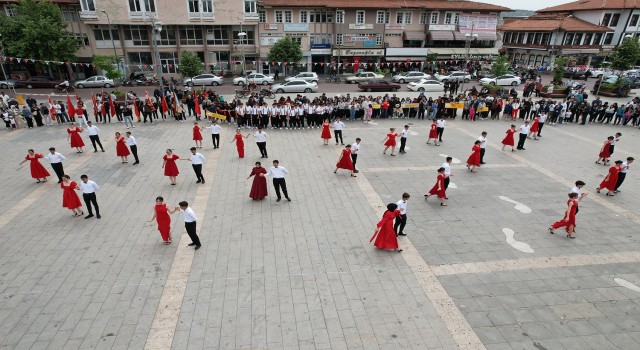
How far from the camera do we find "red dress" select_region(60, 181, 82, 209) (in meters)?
9.59

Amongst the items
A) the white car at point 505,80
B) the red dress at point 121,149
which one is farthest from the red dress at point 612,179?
the white car at point 505,80

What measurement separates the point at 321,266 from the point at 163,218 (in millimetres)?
3739

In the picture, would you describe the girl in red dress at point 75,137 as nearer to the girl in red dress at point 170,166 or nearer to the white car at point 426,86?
the girl in red dress at point 170,166

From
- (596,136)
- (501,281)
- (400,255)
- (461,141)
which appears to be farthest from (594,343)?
(596,136)

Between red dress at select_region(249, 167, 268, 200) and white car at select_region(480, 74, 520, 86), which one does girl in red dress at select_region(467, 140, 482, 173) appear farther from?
white car at select_region(480, 74, 520, 86)

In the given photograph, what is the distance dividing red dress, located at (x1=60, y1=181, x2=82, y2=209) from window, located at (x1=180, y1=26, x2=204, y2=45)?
32539mm

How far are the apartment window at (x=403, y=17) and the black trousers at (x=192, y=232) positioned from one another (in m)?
40.2

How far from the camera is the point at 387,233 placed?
27.6 ft

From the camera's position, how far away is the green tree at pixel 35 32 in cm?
3045

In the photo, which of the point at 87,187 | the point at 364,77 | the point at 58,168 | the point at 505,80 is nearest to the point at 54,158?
the point at 58,168

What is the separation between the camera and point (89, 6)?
34.3 m

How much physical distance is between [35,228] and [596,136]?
925 inches

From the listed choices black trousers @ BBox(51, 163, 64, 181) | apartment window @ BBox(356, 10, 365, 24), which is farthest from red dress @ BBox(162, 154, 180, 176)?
apartment window @ BBox(356, 10, 365, 24)

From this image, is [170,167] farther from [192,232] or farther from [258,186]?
[192,232]
